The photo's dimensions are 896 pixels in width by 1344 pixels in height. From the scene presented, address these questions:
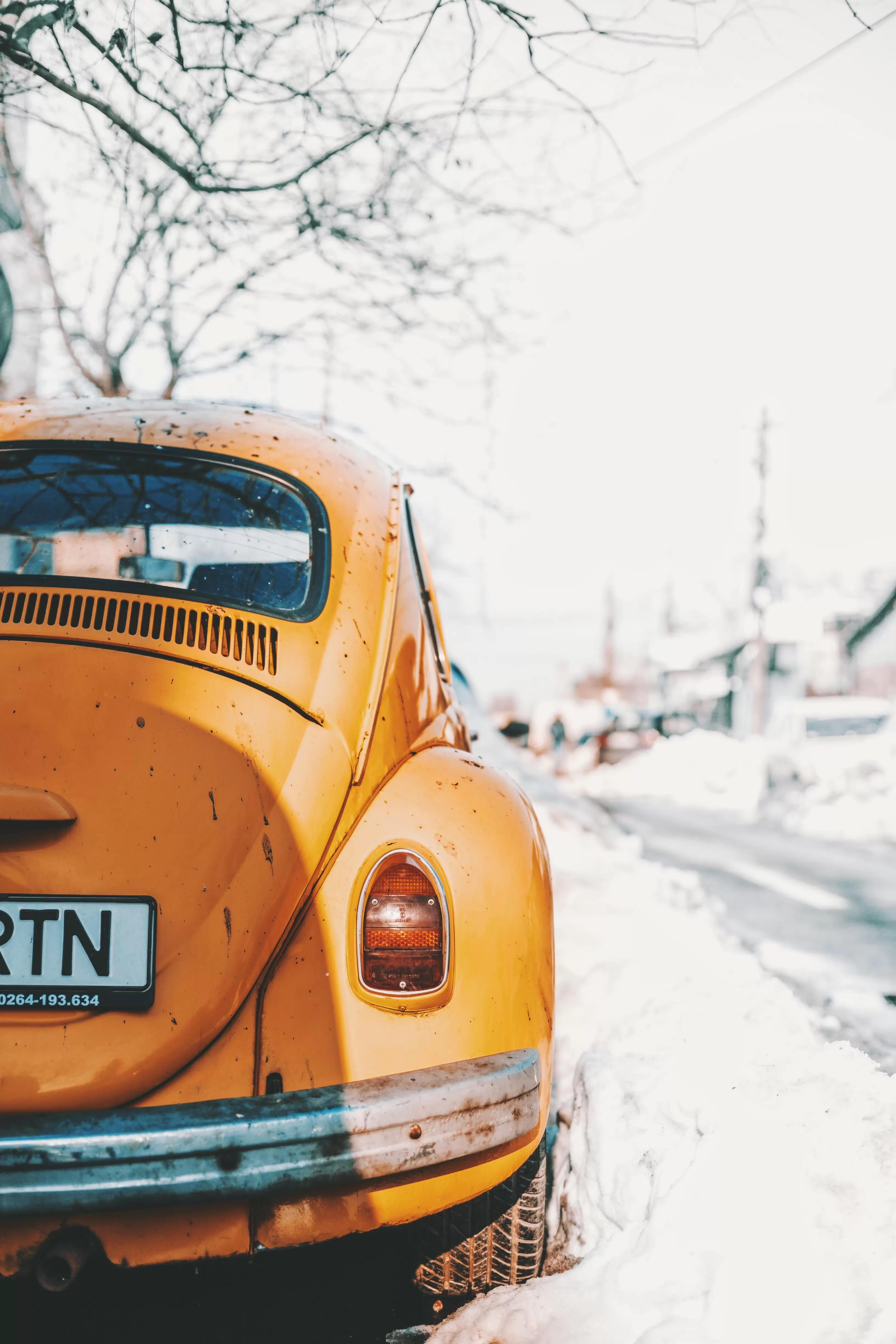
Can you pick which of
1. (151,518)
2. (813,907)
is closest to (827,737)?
(813,907)

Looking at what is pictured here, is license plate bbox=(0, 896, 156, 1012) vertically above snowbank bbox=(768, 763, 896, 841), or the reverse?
license plate bbox=(0, 896, 156, 1012)

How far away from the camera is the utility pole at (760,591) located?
29.4 m

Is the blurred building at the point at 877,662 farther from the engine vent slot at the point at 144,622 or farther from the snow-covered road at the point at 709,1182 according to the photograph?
the engine vent slot at the point at 144,622

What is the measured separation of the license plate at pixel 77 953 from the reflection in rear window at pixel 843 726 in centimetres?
3412

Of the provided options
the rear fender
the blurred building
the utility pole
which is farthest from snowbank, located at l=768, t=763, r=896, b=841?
the blurred building

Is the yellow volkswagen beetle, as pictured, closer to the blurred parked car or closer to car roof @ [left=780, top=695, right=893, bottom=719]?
the blurred parked car

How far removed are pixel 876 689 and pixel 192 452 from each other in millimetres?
47268

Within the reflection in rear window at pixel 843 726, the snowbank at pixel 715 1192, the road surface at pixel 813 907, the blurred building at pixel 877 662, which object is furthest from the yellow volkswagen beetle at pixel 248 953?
the blurred building at pixel 877 662

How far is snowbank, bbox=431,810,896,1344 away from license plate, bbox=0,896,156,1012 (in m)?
1.04

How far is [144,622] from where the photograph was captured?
2.07m

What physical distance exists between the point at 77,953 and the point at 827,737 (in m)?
32.9

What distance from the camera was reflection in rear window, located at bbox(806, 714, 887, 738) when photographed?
33719mm

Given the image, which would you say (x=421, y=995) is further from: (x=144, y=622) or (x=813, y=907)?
(x=813, y=907)

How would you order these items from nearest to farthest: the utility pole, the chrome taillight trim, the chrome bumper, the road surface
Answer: the chrome bumper < the chrome taillight trim < the road surface < the utility pole
